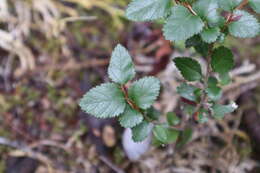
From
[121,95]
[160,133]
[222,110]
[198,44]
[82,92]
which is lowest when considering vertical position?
[222,110]

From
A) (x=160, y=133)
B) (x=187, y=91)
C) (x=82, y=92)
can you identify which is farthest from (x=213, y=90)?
(x=82, y=92)

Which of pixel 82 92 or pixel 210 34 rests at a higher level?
pixel 82 92

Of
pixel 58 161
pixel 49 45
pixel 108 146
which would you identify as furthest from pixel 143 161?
pixel 49 45

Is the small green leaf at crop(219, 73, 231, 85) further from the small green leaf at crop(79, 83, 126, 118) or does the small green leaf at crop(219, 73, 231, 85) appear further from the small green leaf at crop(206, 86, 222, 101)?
the small green leaf at crop(79, 83, 126, 118)

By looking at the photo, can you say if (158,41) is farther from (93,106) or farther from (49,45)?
(93,106)

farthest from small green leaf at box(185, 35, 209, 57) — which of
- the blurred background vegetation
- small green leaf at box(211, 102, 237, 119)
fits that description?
the blurred background vegetation

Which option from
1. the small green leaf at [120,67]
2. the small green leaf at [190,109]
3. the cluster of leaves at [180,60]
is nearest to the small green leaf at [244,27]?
the cluster of leaves at [180,60]

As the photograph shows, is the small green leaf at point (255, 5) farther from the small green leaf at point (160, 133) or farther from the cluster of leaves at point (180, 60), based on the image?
the small green leaf at point (160, 133)

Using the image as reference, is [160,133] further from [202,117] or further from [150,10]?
[150,10]
